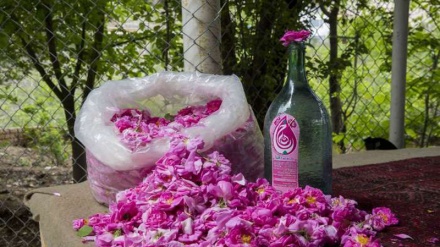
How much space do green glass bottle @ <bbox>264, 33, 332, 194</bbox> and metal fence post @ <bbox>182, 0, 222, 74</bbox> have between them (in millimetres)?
727

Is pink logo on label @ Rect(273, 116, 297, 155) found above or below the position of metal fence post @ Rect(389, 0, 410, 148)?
below

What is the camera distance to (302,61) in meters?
1.24

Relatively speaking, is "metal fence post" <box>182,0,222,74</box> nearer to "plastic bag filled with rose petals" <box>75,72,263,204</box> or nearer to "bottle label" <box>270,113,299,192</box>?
"plastic bag filled with rose petals" <box>75,72,263,204</box>

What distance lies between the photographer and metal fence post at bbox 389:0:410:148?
2516 mm

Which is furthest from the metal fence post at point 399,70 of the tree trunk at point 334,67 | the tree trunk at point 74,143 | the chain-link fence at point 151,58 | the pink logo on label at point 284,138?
the pink logo on label at point 284,138

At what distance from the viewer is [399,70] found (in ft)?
8.35

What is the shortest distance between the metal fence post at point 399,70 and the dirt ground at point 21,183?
1576 mm

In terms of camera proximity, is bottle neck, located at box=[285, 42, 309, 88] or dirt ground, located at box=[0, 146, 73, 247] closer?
bottle neck, located at box=[285, 42, 309, 88]

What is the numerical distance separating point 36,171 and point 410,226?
243cm

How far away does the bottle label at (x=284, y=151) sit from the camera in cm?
121

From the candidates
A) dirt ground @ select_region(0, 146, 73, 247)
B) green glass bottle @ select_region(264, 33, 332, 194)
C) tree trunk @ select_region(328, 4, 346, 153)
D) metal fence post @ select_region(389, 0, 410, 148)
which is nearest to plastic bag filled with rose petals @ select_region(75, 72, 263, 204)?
green glass bottle @ select_region(264, 33, 332, 194)

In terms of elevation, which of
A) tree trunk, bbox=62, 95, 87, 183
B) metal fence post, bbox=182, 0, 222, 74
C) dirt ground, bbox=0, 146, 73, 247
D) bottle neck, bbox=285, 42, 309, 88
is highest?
metal fence post, bbox=182, 0, 222, 74

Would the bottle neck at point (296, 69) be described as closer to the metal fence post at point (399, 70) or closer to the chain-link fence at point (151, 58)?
the chain-link fence at point (151, 58)

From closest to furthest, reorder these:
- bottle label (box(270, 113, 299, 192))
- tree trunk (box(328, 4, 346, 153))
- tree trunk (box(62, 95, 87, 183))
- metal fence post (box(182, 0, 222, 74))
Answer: bottle label (box(270, 113, 299, 192)), metal fence post (box(182, 0, 222, 74)), tree trunk (box(62, 95, 87, 183)), tree trunk (box(328, 4, 346, 153))
